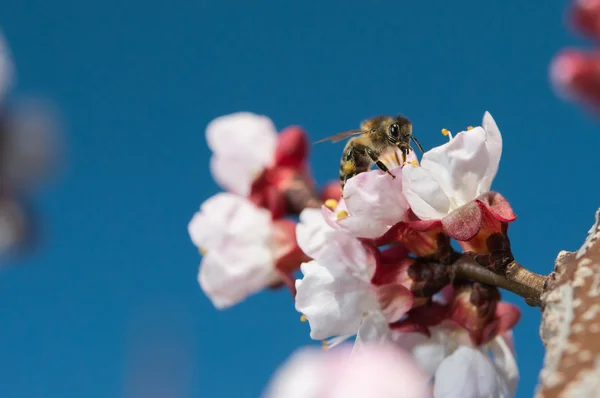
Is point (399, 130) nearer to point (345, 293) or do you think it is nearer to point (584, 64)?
point (345, 293)

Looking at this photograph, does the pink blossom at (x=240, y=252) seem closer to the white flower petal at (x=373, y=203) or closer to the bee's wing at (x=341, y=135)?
the bee's wing at (x=341, y=135)

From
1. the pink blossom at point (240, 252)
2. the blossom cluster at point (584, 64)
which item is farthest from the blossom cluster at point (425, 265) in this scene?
the blossom cluster at point (584, 64)

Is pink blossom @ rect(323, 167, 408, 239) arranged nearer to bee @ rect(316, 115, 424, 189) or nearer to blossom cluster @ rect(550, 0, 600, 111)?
bee @ rect(316, 115, 424, 189)

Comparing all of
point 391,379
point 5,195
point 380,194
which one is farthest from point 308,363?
point 5,195

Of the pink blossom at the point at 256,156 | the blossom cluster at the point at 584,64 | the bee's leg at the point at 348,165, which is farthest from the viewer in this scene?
the blossom cluster at the point at 584,64

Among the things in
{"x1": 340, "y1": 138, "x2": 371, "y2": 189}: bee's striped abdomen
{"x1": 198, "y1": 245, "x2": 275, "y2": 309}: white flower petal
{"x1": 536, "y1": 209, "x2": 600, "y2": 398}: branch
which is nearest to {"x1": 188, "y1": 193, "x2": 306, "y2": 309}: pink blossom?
{"x1": 198, "y1": 245, "x2": 275, "y2": 309}: white flower petal

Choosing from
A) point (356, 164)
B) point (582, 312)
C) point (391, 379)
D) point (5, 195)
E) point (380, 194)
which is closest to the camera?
point (391, 379)

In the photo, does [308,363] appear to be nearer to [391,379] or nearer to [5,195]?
[391,379]
